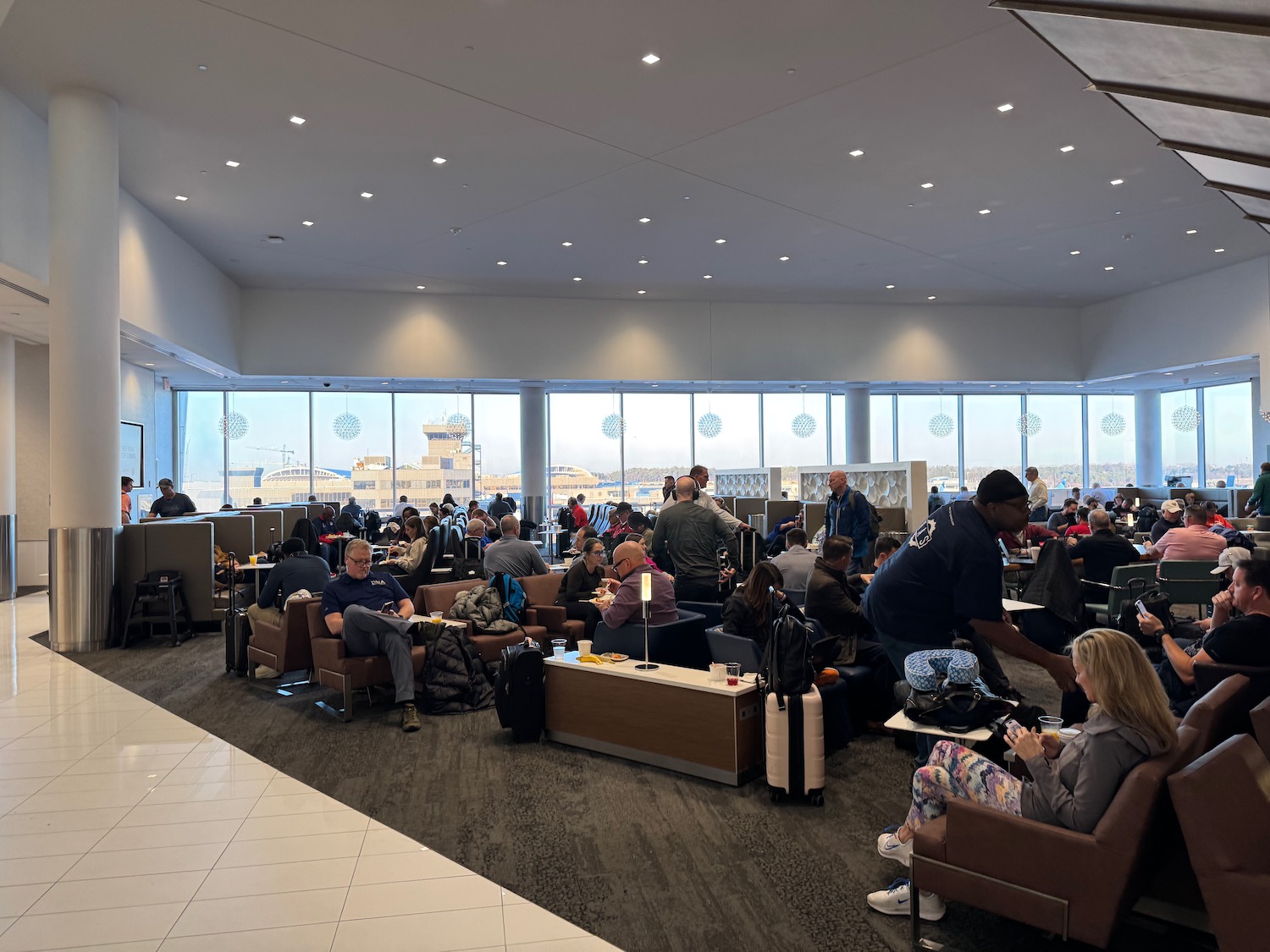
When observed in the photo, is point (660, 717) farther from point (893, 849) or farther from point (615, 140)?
point (615, 140)

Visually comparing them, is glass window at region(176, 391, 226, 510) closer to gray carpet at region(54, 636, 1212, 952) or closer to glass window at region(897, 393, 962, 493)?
gray carpet at region(54, 636, 1212, 952)

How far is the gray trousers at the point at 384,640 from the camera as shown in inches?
238

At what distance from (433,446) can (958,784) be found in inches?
729

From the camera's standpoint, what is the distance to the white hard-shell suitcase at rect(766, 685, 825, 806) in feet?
13.9

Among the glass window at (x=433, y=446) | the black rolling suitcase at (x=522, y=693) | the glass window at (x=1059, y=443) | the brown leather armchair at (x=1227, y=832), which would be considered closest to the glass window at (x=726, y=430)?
the glass window at (x=433, y=446)

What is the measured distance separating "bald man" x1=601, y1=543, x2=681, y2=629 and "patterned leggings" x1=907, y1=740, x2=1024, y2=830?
2745 millimetres

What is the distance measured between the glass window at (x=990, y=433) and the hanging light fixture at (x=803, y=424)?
15.1ft

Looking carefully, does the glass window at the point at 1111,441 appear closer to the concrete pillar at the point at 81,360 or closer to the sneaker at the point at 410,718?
the sneaker at the point at 410,718

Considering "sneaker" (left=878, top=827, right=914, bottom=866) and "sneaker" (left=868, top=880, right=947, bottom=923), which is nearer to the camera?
"sneaker" (left=868, top=880, right=947, bottom=923)

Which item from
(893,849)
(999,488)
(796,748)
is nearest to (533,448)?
(796,748)

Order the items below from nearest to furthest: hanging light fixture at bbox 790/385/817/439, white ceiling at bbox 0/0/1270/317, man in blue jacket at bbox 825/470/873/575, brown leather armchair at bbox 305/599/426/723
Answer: brown leather armchair at bbox 305/599/426/723 → white ceiling at bbox 0/0/1270/317 → man in blue jacket at bbox 825/470/873/575 → hanging light fixture at bbox 790/385/817/439

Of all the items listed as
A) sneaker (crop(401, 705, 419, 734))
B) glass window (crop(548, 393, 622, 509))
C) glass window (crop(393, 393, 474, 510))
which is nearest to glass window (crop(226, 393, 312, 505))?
glass window (crop(393, 393, 474, 510))

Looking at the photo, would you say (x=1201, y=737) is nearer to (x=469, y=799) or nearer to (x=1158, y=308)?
(x=469, y=799)

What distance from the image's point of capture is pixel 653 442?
21.3 meters
